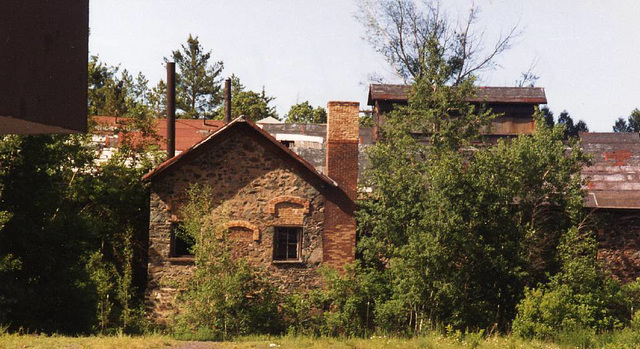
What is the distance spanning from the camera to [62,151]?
18359mm

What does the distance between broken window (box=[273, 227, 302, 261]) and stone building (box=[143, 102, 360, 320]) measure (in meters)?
0.03

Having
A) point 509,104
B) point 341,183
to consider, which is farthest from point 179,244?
point 509,104

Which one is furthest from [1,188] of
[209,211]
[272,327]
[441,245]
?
[441,245]

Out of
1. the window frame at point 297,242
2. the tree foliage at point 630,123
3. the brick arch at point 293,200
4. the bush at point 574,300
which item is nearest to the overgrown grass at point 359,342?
the bush at point 574,300

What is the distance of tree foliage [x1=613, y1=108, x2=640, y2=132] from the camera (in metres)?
63.0

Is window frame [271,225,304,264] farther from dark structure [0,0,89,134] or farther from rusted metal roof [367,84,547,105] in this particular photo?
dark structure [0,0,89,134]

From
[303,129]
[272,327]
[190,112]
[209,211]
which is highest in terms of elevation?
[190,112]

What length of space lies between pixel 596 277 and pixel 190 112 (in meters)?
39.3

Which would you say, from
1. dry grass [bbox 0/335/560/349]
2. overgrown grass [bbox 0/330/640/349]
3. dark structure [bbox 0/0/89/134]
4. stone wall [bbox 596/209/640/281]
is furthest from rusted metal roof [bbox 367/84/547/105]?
dark structure [bbox 0/0/89/134]

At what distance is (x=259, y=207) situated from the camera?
20.1 m

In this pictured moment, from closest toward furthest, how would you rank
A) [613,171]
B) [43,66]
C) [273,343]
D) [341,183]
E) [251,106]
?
[43,66] → [273,343] → [341,183] → [613,171] → [251,106]

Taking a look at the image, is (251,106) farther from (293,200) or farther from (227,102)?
(293,200)

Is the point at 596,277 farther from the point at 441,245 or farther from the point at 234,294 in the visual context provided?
the point at 234,294

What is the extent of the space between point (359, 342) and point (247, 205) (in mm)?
5771
